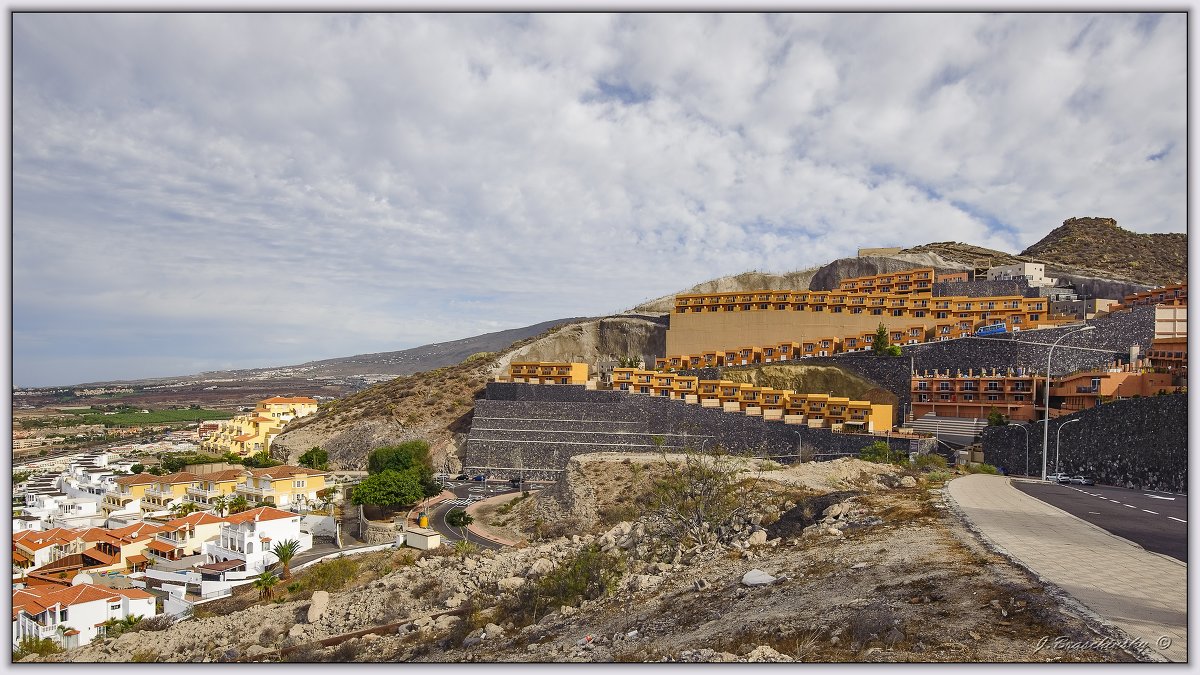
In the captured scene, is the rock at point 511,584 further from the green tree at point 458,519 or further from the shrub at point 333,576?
the green tree at point 458,519

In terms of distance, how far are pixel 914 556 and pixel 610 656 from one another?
402 cm

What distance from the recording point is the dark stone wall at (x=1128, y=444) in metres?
16.0

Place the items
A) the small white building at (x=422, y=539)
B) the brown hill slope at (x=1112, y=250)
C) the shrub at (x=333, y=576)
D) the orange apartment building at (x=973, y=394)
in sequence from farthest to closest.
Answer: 1. the brown hill slope at (x=1112, y=250)
2. the orange apartment building at (x=973, y=394)
3. the small white building at (x=422, y=539)
4. the shrub at (x=333, y=576)

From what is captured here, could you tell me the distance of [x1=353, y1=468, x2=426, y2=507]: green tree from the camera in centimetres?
3391

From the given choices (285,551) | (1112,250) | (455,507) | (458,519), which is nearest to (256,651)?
Answer: (285,551)

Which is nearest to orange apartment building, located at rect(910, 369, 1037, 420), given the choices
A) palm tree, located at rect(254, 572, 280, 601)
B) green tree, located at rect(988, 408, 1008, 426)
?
green tree, located at rect(988, 408, 1008, 426)

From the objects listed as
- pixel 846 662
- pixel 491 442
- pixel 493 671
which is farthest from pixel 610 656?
pixel 491 442

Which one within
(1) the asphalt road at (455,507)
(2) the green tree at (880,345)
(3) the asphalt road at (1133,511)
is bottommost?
(1) the asphalt road at (455,507)

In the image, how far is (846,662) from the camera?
216 inches

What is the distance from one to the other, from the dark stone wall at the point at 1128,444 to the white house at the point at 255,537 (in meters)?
30.0

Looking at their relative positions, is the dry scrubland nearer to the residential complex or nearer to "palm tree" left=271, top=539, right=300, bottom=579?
"palm tree" left=271, top=539, right=300, bottom=579

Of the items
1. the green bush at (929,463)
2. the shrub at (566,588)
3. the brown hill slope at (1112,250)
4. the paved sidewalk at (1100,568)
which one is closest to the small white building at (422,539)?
the shrub at (566,588)
